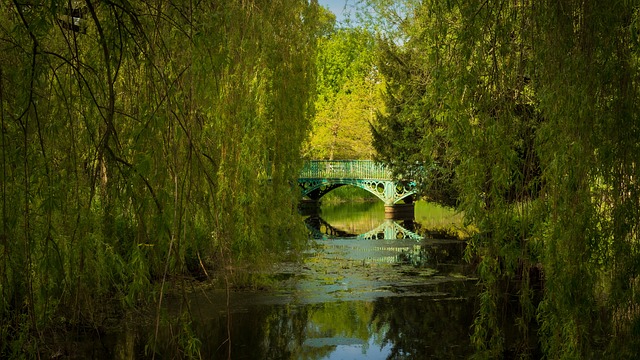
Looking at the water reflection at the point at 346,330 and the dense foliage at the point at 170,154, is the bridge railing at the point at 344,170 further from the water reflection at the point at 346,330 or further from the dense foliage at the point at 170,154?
the water reflection at the point at 346,330

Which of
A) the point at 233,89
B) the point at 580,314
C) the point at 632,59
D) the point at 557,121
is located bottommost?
the point at 580,314

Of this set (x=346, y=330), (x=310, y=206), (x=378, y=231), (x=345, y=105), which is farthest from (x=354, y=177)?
(x=346, y=330)

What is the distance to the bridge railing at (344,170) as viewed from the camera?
25016 mm

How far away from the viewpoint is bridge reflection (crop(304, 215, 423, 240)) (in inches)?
679

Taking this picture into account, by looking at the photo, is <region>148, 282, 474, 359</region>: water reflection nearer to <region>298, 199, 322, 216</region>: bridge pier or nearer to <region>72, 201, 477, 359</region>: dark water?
<region>72, 201, 477, 359</region>: dark water

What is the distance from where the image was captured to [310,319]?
8.22 meters

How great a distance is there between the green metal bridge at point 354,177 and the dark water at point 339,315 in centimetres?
1016

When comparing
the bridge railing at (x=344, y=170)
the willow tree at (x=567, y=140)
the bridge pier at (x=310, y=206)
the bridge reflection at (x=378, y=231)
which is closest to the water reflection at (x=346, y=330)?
the willow tree at (x=567, y=140)

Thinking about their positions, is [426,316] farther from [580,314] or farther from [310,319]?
[580,314]

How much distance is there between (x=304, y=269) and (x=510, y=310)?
11.0ft

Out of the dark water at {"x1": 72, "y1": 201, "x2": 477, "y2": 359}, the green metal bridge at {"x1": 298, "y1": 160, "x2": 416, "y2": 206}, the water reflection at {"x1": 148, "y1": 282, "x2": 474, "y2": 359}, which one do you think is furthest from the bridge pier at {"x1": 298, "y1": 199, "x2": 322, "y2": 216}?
the water reflection at {"x1": 148, "y1": 282, "x2": 474, "y2": 359}

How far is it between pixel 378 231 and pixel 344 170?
294 inches

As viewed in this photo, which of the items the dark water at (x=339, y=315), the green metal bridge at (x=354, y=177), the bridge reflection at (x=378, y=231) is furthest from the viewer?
the green metal bridge at (x=354, y=177)

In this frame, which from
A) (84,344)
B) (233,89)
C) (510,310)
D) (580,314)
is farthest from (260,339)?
(580,314)
